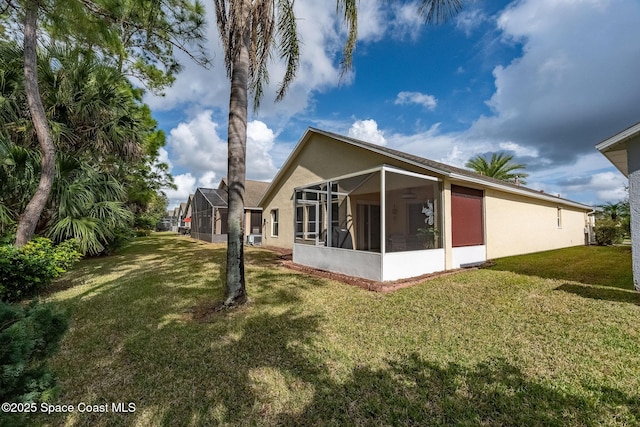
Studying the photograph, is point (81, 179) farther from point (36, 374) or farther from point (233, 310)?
point (36, 374)

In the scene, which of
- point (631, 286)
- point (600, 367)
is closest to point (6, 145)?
point (600, 367)

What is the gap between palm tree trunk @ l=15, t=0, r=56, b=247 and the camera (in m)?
6.37

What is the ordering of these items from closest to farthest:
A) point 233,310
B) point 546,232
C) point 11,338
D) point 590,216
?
1. point 11,338
2. point 233,310
3. point 546,232
4. point 590,216

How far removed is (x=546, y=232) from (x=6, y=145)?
21.7m

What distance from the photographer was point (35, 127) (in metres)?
6.53

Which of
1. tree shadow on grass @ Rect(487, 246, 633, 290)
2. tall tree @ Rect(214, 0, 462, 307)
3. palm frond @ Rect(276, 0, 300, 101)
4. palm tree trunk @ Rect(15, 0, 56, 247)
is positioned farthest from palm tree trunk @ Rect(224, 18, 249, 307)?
tree shadow on grass @ Rect(487, 246, 633, 290)

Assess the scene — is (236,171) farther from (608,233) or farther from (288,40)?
(608,233)

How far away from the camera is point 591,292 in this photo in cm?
591

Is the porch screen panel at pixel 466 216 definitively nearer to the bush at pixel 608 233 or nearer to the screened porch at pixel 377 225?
the screened porch at pixel 377 225

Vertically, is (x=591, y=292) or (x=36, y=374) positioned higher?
(x=36, y=374)

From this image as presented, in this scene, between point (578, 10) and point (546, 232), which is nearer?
point (578, 10)

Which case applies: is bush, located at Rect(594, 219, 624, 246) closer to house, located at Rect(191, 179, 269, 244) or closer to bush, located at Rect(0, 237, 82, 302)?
house, located at Rect(191, 179, 269, 244)

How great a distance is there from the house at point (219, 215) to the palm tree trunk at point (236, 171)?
14556 mm

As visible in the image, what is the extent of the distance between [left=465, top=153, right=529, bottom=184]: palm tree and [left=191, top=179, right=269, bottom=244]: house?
22.3 m
